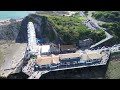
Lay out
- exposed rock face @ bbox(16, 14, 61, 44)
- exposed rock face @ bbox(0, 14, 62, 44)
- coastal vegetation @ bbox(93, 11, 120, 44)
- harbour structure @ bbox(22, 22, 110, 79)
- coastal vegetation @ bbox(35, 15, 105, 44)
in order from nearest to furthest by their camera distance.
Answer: harbour structure @ bbox(22, 22, 110, 79) → coastal vegetation @ bbox(93, 11, 120, 44) → coastal vegetation @ bbox(35, 15, 105, 44) → exposed rock face @ bbox(16, 14, 61, 44) → exposed rock face @ bbox(0, 14, 62, 44)

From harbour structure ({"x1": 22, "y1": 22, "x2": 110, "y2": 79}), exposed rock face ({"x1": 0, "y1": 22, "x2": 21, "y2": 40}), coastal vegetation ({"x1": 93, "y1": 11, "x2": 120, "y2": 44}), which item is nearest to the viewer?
harbour structure ({"x1": 22, "y1": 22, "x2": 110, "y2": 79})

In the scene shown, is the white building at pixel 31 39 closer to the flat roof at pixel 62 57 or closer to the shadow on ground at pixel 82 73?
the flat roof at pixel 62 57

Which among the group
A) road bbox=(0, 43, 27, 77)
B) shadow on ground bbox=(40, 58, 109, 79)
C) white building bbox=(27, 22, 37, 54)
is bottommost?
shadow on ground bbox=(40, 58, 109, 79)

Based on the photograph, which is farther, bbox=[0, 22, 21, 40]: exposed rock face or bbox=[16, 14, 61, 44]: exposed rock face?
bbox=[0, 22, 21, 40]: exposed rock face

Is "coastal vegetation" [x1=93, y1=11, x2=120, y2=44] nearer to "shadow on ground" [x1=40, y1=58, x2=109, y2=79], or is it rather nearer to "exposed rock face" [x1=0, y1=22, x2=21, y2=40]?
"shadow on ground" [x1=40, y1=58, x2=109, y2=79]

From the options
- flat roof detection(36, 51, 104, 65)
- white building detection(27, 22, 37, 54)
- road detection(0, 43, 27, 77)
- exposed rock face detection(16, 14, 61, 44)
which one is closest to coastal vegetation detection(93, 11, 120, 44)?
flat roof detection(36, 51, 104, 65)

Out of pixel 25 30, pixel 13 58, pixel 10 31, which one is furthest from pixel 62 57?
pixel 10 31

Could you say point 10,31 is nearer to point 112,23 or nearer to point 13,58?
point 13,58

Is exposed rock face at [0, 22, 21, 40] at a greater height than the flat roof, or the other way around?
exposed rock face at [0, 22, 21, 40]

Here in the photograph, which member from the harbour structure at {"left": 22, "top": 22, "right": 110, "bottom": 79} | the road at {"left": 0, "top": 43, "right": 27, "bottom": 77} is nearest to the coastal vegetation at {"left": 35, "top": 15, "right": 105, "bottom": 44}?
the harbour structure at {"left": 22, "top": 22, "right": 110, "bottom": 79}
